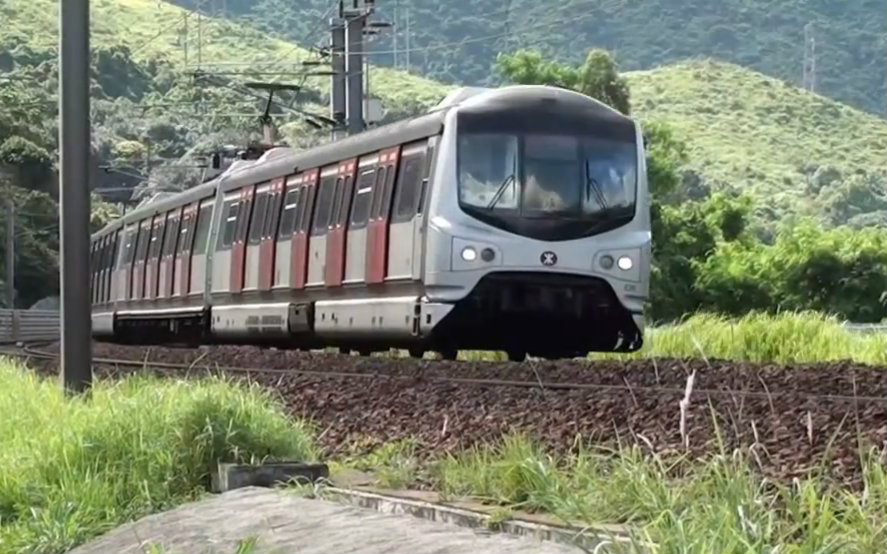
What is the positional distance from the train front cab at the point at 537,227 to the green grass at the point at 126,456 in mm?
7474

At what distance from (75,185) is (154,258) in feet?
67.0

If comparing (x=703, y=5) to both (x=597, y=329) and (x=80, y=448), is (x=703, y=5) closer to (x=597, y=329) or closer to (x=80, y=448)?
(x=597, y=329)

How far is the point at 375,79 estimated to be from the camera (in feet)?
409

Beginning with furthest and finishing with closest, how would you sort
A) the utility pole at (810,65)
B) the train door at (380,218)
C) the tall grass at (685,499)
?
the utility pole at (810,65) < the train door at (380,218) < the tall grass at (685,499)

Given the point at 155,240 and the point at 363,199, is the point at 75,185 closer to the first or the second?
the point at 363,199

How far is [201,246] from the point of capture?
87.8 feet

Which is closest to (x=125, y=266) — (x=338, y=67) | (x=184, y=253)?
(x=338, y=67)

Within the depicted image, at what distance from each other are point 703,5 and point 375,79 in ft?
90.7

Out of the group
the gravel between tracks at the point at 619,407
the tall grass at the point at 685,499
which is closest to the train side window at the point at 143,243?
the gravel between tracks at the point at 619,407

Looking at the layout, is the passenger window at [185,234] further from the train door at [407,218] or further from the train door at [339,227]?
the train door at [407,218]

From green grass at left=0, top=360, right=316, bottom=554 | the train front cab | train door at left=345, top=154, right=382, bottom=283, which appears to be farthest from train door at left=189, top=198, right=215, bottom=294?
green grass at left=0, top=360, right=316, bottom=554

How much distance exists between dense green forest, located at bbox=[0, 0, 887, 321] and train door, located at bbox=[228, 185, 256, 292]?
774 cm

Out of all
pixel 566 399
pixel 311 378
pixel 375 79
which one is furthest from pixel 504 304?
pixel 375 79

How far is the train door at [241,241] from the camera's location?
939 inches
